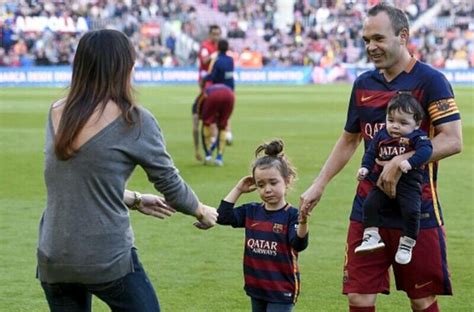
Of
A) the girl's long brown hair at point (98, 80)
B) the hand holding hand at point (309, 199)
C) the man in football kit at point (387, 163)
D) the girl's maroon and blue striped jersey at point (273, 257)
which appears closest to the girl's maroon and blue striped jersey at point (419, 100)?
the man in football kit at point (387, 163)

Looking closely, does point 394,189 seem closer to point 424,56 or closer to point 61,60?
point 61,60

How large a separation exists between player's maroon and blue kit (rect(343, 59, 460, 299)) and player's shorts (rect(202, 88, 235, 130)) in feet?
38.2

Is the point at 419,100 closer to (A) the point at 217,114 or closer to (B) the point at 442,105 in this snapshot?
(B) the point at 442,105

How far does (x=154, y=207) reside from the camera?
220 inches

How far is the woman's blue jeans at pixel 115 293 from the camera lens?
4961mm

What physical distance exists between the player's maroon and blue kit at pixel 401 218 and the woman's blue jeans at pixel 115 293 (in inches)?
65.5

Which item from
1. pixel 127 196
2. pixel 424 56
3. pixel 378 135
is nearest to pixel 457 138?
pixel 378 135

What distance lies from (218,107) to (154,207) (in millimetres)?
12540

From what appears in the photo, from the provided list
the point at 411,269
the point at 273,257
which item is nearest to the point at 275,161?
the point at 273,257

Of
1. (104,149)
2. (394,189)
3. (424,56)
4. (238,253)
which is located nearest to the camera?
(104,149)

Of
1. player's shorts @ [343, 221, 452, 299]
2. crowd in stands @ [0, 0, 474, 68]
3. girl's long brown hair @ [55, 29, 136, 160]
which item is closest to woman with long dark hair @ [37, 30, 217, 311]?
girl's long brown hair @ [55, 29, 136, 160]

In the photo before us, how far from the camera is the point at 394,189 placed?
605 centimetres

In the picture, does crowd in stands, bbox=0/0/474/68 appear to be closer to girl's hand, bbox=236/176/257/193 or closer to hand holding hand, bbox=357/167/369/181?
girl's hand, bbox=236/176/257/193

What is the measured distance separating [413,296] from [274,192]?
986 mm
